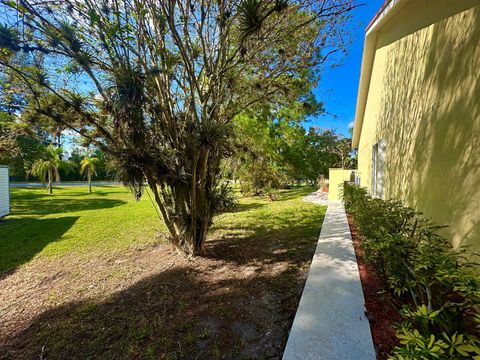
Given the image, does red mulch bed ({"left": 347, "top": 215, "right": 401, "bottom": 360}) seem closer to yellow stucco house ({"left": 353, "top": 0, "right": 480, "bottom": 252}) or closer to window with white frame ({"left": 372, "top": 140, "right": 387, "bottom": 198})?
yellow stucco house ({"left": 353, "top": 0, "right": 480, "bottom": 252})

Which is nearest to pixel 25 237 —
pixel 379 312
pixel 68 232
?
pixel 68 232

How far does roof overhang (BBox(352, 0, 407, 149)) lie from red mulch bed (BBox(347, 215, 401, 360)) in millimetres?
5174

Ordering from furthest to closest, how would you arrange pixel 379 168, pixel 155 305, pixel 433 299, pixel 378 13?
1. pixel 379 168
2. pixel 378 13
3. pixel 155 305
4. pixel 433 299

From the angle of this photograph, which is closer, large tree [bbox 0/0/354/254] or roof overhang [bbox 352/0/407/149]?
large tree [bbox 0/0/354/254]

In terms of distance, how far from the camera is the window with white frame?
6805 millimetres

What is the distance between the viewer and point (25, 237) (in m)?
7.80

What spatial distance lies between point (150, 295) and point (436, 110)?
17.0ft

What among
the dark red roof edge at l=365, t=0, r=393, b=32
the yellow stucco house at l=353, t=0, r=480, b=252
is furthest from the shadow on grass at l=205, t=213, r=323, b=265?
the dark red roof edge at l=365, t=0, r=393, b=32

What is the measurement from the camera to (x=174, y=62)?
14.9ft

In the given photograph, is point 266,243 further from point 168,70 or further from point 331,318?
point 168,70

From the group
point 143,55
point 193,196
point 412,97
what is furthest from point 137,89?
point 412,97

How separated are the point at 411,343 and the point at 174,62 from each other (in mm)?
5062

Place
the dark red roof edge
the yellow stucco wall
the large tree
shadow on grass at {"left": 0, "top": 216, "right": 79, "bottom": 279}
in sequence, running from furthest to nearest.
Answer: the yellow stucco wall
shadow on grass at {"left": 0, "top": 216, "right": 79, "bottom": 279}
the dark red roof edge
the large tree

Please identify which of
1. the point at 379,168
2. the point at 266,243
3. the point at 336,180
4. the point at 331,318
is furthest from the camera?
the point at 336,180
